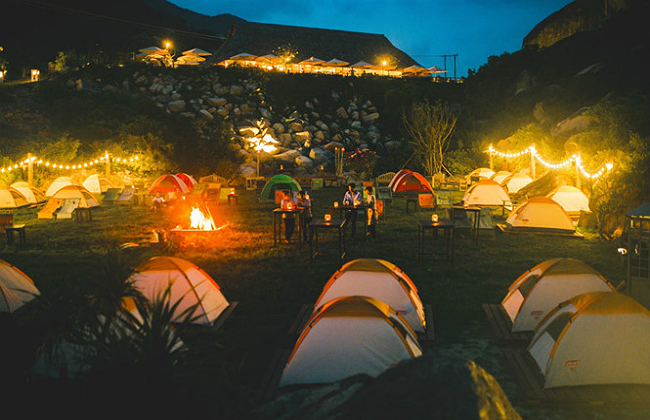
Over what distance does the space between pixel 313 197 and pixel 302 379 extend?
2119 cm

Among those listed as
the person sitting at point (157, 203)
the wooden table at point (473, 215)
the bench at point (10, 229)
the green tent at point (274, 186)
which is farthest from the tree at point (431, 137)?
the bench at point (10, 229)

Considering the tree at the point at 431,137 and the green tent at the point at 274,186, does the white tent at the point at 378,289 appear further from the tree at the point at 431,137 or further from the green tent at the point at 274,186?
the tree at the point at 431,137

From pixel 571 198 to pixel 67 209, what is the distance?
62.7ft

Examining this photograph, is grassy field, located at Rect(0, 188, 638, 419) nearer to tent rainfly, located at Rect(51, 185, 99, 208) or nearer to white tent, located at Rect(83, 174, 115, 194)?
tent rainfly, located at Rect(51, 185, 99, 208)

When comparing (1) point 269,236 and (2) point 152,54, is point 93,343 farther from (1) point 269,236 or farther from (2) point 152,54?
(2) point 152,54

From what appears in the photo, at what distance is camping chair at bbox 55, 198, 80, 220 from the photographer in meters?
19.7

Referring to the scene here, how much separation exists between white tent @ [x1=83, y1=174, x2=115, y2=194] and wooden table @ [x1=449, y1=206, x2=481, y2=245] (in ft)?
70.4

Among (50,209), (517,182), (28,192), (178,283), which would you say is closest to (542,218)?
(517,182)

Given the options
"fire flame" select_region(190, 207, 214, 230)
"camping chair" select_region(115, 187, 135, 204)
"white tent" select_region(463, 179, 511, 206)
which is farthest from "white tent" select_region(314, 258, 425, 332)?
"camping chair" select_region(115, 187, 135, 204)

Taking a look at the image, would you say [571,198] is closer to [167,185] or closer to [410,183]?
[410,183]

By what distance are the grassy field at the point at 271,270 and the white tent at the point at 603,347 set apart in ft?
1.60

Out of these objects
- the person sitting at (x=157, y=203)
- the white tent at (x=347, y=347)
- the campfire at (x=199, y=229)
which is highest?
the person sitting at (x=157, y=203)

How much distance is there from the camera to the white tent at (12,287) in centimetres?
786

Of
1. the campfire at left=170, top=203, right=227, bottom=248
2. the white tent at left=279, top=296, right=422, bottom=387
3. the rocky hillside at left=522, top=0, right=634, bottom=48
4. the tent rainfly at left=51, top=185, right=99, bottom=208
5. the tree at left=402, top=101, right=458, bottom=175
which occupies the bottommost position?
the white tent at left=279, top=296, right=422, bottom=387
